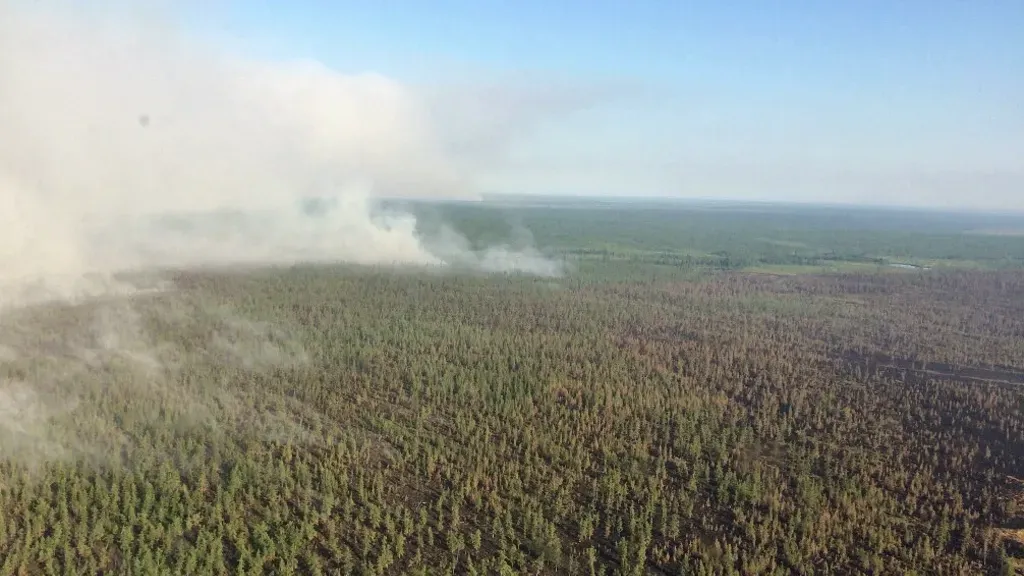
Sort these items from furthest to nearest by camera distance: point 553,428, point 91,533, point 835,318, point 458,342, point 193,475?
point 835,318 < point 458,342 < point 553,428 < point 193,475 < point 91,533

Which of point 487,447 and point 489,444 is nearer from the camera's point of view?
point 487,447

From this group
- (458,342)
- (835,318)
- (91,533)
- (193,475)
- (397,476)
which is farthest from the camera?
(835,318)

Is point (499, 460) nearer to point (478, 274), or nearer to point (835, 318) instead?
point (835, 318)

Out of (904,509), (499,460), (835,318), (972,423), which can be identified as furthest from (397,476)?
(835,318)
